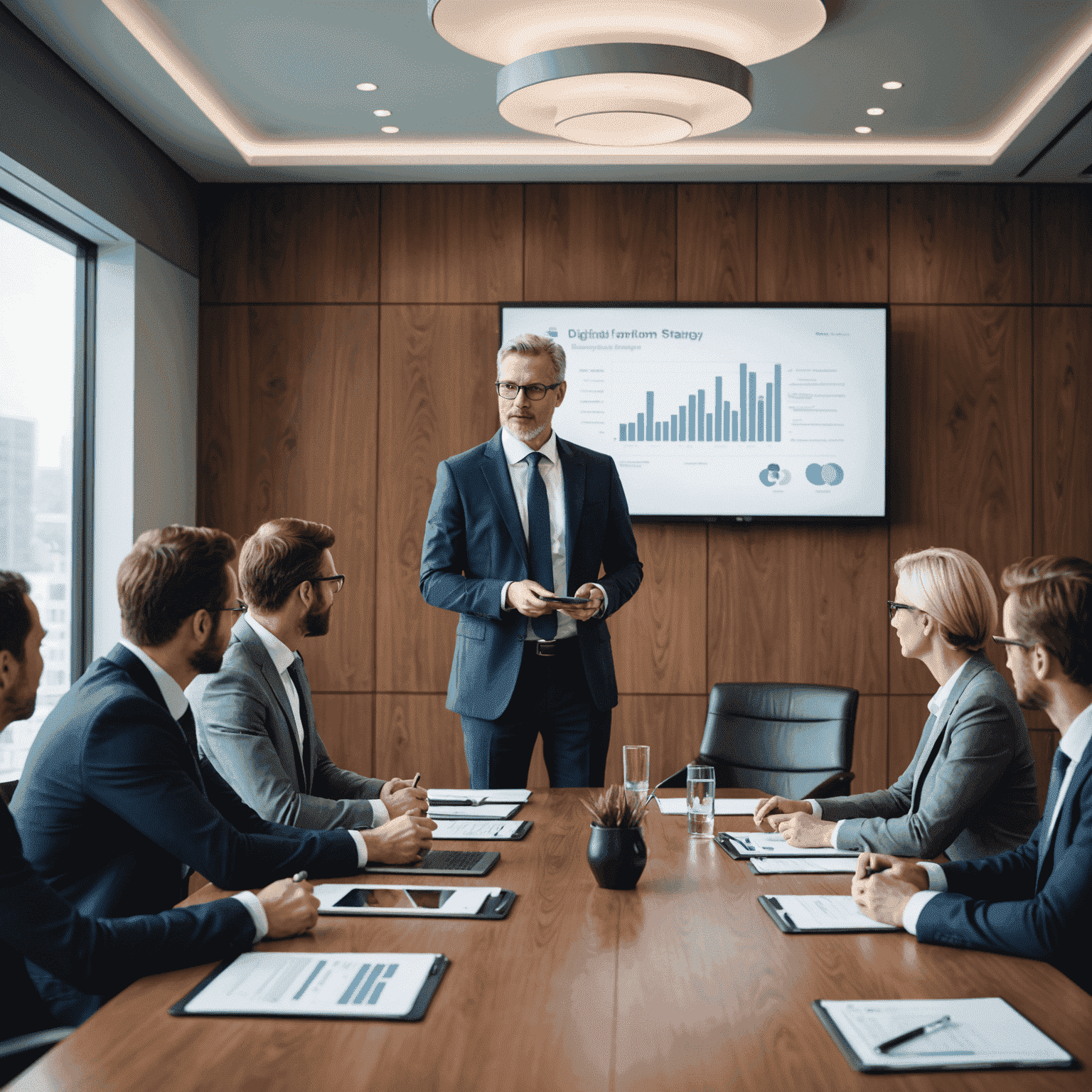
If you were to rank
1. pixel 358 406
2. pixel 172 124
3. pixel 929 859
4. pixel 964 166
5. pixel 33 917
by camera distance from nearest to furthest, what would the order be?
pixel 33 917 → pixel 929 859 → pixel 172 124 → pixel 964 166 → pixel 358 406

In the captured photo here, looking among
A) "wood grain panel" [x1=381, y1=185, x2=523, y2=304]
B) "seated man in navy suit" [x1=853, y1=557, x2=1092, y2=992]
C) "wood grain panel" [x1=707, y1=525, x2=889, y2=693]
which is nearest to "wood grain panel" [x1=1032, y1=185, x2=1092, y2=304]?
"wood grain panel" [x1=707, y1=525, x2=889, y2=693]

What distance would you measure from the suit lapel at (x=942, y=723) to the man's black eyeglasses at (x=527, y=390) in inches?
58.4

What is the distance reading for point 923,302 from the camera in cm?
491

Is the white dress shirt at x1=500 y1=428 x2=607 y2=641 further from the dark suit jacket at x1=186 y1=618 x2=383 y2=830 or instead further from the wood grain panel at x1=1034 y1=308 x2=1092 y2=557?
the wood grain panel at x1=1034 y1=308 x2=1092 y2=557

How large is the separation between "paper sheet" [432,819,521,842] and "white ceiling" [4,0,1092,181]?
2.73 m

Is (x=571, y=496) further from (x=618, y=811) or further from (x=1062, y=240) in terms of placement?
(x=1062, y=240)

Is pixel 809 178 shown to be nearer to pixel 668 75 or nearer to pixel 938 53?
pixel 938 53

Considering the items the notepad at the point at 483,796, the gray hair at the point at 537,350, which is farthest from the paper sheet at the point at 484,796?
the gray hair at the point at 537,350

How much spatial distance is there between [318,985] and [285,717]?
1009 mm

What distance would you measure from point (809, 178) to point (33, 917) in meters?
4.58

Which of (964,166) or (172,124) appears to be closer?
(172,124)

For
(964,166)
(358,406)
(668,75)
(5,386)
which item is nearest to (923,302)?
(964,166)

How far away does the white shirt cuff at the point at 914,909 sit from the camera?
1540 millimetres

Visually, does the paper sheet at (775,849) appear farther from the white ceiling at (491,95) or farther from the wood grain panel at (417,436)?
the wood grain panel at (417,436)
